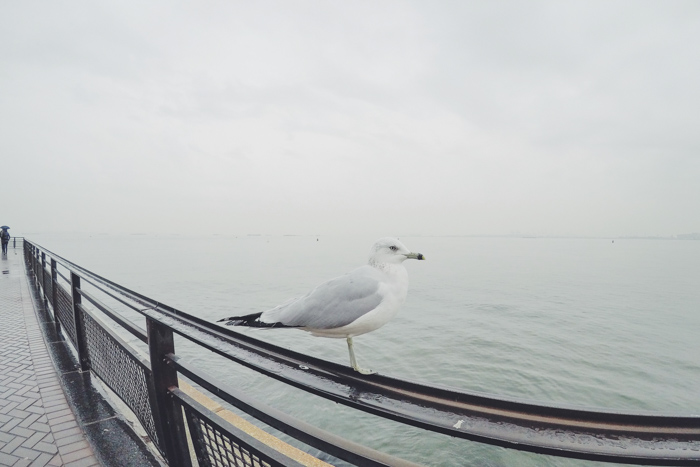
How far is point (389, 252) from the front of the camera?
2121 millimetres

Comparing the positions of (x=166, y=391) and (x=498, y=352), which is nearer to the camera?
(x=166, y=391)

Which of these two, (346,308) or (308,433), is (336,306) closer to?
(346,308)

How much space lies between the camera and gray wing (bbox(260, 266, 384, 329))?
1901mm

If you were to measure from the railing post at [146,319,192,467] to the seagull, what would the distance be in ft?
1.44

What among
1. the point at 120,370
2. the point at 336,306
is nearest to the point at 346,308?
the point at 336,306

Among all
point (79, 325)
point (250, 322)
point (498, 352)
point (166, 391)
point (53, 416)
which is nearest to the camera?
point (250, 322)

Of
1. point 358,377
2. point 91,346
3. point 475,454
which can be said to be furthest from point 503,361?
point 358,377

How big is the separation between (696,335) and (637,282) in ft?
65.1

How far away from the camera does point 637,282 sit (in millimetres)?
32375

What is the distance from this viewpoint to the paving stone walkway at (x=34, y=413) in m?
2.79

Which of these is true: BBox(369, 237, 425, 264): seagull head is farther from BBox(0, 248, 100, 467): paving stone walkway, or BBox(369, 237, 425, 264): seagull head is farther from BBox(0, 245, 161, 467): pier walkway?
BBox(0, 248, 100, 467): paving stone walkway

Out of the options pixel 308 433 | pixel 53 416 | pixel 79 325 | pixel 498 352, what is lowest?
pixel 498 352

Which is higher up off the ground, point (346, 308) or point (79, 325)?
point (346, 308)

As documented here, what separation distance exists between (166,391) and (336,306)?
41.3 inches
